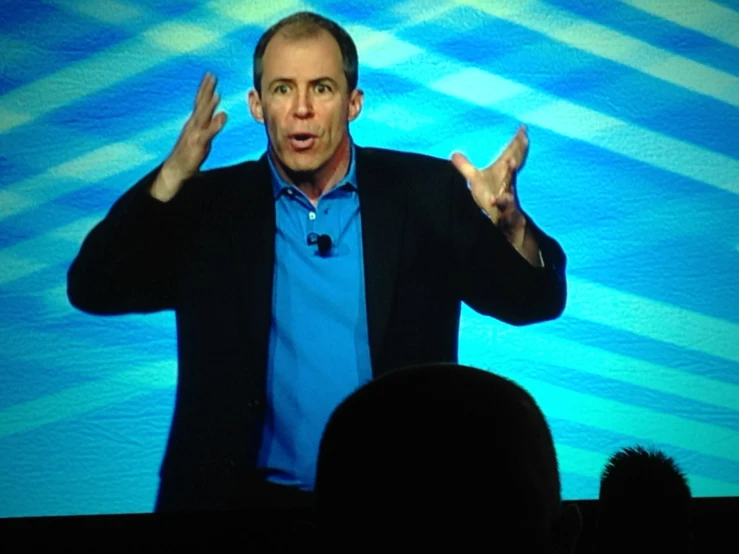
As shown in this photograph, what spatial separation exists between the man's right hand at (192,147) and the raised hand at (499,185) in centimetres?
56

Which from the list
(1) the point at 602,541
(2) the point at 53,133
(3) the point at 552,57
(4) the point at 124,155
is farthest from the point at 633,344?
(1) the point at 602,541

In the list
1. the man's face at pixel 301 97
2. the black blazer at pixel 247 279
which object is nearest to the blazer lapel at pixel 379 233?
the black blazer at pixel 247 279

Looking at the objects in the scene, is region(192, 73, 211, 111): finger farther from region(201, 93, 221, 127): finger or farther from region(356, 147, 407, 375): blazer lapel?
region(356, 147, 407, 375): blazer lapel

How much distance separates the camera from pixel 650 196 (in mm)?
2434

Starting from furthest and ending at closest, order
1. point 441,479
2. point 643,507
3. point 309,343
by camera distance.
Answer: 1. point 309,343
2. point 643,507
3. point 441,479

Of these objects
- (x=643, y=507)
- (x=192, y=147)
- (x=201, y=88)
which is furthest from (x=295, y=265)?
(x=643, y=507)

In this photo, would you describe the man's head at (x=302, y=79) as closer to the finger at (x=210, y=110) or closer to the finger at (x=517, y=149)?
the finger at (x=210, y=110)

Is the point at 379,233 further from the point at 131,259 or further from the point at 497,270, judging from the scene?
the point at 131,259

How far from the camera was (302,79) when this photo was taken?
92.8 inches

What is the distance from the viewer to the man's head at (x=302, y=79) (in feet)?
7.72

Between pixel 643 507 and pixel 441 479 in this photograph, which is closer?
pixel 441 479

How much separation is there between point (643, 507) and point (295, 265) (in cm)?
155

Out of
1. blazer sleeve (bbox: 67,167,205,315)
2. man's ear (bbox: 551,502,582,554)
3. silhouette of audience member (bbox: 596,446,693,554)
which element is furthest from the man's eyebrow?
man's ear (bbox: 551,502,582,554)

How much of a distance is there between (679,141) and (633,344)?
494mm
